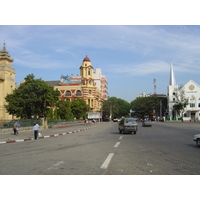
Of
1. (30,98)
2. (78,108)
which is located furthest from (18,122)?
(78,108)

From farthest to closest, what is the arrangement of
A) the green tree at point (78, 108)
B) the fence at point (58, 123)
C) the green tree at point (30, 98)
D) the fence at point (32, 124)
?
the green tree at point (78, 108) → the fence at point (58, 123) → the green tree at point (30, 98) → the fence at point (32, 124)

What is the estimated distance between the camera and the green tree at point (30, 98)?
36750 mm

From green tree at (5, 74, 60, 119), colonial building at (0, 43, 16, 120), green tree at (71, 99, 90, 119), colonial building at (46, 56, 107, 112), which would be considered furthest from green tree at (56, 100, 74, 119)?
colonial building at (46, 56, 107, 112)

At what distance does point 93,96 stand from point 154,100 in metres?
34.3

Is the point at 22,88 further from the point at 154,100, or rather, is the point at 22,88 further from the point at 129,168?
the point at 154,100

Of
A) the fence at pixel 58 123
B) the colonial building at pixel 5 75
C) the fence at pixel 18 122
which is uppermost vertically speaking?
the colonial building at pixel 5 75

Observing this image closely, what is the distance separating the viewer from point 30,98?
122ft

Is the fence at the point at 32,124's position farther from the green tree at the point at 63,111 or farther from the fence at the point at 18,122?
the green tree at the point at 63,111

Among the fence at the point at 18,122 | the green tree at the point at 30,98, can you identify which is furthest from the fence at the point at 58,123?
the green tree at the point at 30,98

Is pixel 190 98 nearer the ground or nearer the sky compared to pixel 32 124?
nearer the sky

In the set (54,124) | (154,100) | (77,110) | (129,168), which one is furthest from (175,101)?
(129,168)

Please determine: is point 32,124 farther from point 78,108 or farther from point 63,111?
point 78,108

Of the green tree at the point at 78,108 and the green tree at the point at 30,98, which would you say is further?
the green tree at the point at 78,108
